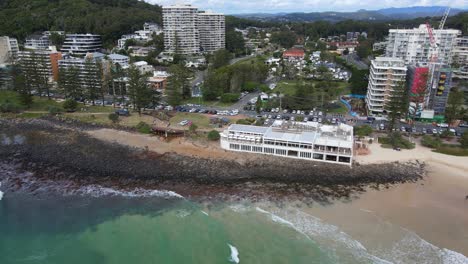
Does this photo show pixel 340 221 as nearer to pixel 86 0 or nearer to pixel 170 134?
pixel 170 134

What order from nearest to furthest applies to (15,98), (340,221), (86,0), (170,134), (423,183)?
(340,221) < (423,183) < (170,134) < (15,98) < (86,0)

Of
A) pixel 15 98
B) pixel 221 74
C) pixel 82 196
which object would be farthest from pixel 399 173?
pixel 15 98

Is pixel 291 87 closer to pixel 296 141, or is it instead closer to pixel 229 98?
pixel 229 98

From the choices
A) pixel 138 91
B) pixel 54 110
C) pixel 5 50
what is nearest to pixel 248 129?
pixel 138 91

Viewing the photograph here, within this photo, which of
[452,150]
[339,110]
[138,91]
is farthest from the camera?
[339,110]

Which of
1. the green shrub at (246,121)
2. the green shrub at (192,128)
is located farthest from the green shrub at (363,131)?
the green shrub at (192,128)
